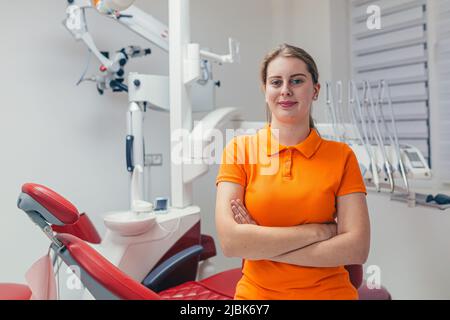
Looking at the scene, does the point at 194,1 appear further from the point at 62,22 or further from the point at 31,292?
the point at 31,292

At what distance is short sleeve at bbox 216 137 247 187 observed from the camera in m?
1.02

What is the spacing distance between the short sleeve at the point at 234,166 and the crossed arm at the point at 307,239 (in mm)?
70

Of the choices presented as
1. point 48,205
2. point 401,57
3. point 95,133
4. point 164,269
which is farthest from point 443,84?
point 48,205

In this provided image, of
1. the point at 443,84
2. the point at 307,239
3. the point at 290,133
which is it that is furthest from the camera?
the point at 443,84

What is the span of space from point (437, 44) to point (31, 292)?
226cm

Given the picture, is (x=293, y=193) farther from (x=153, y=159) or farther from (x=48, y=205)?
(x=153, y=159)

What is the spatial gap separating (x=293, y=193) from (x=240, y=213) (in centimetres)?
14

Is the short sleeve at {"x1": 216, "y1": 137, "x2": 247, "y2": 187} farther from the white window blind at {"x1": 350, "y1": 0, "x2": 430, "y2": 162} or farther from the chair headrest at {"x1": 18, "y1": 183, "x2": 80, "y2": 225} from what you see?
the white window blind at {"x1": 350, "y1": 0, "x2": 430, "y2": 162}

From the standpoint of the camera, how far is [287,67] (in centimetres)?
97

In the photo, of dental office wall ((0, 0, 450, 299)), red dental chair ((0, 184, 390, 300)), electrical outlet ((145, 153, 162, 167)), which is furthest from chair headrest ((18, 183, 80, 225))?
electrical outlet ((145, 153, 162, 167))

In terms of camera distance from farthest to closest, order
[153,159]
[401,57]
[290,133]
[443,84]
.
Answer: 1. [153,159]
2. [401,57]
3. [443,84]
4. [290,133]

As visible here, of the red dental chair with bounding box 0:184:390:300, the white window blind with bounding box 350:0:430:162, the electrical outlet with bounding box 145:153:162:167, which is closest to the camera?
the red dental chair with bounding box 0:184:390:300

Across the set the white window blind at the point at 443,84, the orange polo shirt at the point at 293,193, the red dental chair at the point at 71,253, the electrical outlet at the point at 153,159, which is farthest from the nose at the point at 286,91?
the electrical outlet at the point at 153,159

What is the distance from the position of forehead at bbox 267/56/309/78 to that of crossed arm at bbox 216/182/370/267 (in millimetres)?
342
